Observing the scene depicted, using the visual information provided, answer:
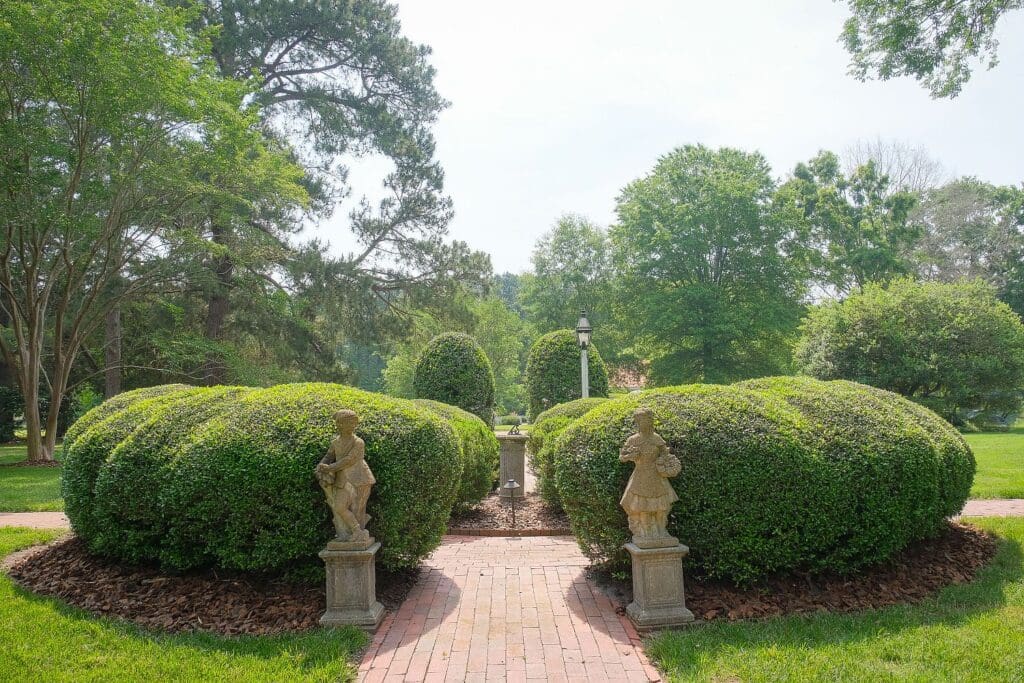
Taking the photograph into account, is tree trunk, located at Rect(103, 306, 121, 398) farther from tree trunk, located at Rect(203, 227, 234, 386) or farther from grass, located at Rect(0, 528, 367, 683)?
grass, located at Rect(0, 528, 367, 683)

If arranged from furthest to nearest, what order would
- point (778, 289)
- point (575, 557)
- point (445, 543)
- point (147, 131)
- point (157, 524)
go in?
point (778, 289)
point (147, 131)
point (445, 543)
point (575, 557)
point (157, 524)

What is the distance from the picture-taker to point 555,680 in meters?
3.53

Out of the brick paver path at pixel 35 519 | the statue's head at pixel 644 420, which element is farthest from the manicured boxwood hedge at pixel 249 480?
the brick paver path at pixel 35 519

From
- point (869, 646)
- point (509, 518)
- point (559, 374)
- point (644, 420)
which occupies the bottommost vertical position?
point (509, 518)

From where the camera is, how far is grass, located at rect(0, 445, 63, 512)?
371 inches

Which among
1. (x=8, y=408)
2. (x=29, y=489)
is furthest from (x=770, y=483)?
(x=8, y=408)

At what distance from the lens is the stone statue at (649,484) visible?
4.45 m

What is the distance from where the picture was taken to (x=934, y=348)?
22.0 meters

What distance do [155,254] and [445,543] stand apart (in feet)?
49.6

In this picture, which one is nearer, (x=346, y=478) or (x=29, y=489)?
(x=346, y=478)

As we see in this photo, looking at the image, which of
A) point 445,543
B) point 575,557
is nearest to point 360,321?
point 445,543

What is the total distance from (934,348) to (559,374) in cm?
1673

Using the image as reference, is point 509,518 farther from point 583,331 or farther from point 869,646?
point 869,646

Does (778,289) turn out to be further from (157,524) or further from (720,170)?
(157,524)
